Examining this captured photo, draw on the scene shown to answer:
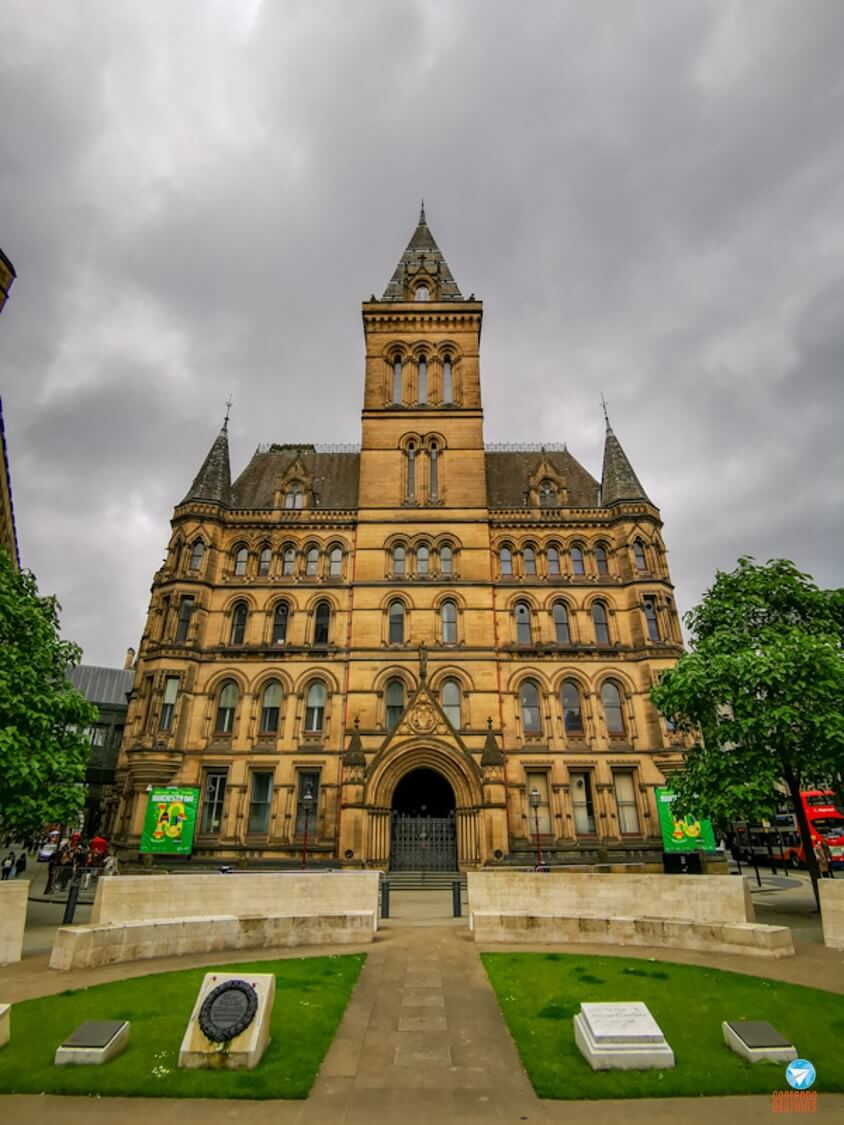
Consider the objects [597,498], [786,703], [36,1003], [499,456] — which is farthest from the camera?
[499,456]

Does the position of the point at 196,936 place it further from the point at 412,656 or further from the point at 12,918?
the point at 412,656

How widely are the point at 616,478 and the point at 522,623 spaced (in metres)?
10.1

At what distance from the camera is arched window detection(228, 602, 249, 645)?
30.6 metres

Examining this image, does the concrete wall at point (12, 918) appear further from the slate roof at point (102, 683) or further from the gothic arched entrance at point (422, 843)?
the slate roof at point (102, 683)

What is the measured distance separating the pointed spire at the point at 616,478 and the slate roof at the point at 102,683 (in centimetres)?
4693

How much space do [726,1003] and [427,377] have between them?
3350cm

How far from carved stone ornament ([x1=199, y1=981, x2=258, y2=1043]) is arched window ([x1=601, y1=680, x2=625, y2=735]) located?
24.3 metres

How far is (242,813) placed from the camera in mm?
27047

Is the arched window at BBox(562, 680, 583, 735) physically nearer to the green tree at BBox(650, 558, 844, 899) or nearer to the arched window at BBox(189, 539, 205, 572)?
the green tree at BBox(650, 558, 844, 899)

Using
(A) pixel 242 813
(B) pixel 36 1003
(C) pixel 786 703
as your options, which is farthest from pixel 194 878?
(C) pixel 786 703

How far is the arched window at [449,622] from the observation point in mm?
30203

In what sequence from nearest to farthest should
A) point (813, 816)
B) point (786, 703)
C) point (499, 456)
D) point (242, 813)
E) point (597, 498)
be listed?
point (786, 703), point (242, 813), point (813, 816), point (597, 498), point (499, 456)

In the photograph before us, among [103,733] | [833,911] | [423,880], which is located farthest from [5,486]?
[103,733]

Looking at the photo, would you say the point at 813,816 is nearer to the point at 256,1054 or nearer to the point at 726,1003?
the point at 726,1003
